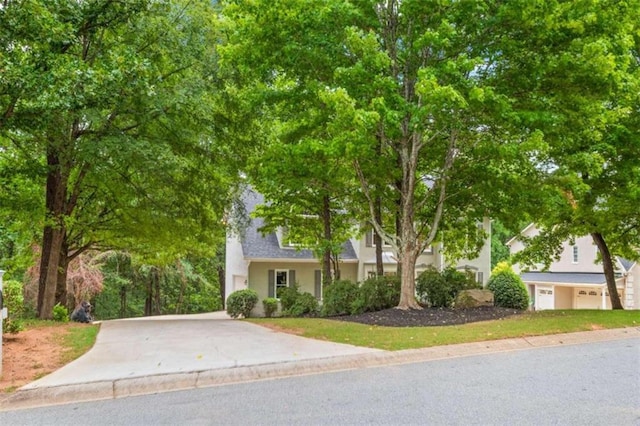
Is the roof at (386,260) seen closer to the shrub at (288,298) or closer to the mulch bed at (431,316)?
the shrub at (288,298)

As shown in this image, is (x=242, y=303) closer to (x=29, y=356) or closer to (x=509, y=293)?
(x=509, y=293)

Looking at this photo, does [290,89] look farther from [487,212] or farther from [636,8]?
[636,8]

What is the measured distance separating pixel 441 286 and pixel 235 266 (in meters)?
13.6

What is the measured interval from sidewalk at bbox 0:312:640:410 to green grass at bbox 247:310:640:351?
29 cm

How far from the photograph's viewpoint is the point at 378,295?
1375 centimetres

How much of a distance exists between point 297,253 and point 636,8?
16481 millimetres

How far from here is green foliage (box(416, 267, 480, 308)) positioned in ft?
45.2

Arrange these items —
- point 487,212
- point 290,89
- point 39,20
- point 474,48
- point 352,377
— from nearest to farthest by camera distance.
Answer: point 352,377 → point 39,20 → point 474,48 → point 290,89 → point 487,212

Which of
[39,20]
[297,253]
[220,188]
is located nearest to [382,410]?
[39,20]

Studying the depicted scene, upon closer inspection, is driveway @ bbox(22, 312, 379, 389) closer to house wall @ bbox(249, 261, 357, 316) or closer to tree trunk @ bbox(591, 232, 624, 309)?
house wall @ bbox(249, 261, 357, 316)

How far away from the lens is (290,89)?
12.5m

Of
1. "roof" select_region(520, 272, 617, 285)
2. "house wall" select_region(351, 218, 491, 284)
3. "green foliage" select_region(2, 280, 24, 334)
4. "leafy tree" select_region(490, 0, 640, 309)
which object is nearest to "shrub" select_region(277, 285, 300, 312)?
"house wall" select_region(351, 218, 491, 284)

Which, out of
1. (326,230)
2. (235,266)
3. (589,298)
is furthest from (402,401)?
(589,298)

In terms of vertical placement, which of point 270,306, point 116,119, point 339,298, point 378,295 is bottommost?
point 270,306
